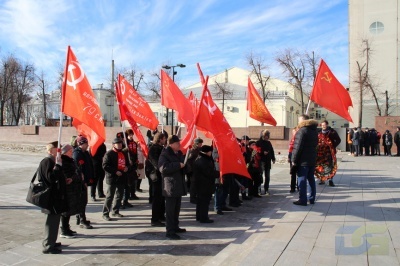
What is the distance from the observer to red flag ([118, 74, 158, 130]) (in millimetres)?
9273

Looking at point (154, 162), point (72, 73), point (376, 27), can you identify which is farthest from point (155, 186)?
point (376, 27)

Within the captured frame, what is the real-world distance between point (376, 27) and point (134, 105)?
38.4 metres

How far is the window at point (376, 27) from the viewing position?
130 feet

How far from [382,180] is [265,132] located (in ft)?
16.1

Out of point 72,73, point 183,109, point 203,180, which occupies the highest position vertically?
point 72,73

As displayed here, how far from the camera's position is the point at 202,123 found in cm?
672

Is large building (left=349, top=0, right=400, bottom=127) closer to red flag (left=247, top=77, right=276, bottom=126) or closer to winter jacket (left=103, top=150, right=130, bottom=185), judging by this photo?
red flag (left=247, top=77, right=276, bottom=126)

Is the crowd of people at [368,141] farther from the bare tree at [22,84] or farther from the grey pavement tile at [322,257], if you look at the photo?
the bare tree at [22,84]

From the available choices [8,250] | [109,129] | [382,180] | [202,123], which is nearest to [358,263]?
[202,123]

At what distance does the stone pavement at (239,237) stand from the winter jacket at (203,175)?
27.6 inches

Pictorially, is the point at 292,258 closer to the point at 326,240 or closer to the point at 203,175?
the point at 326,240

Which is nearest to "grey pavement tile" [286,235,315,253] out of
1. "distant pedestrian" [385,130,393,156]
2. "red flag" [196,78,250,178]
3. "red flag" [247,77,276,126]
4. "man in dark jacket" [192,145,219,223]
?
"red flag" [196,78,250,178]

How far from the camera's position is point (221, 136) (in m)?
6.91

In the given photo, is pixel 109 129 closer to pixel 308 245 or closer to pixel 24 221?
pixel 24 221
